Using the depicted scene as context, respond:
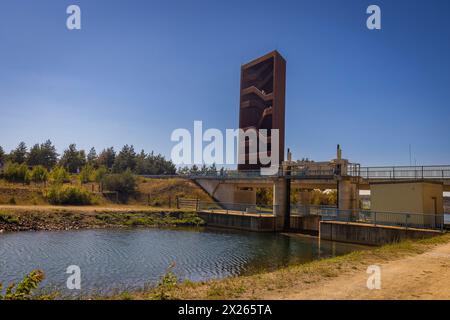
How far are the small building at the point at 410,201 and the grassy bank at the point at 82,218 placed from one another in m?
20.9

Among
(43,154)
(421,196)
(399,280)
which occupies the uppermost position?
(43,154)

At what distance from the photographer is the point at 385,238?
25938 mm

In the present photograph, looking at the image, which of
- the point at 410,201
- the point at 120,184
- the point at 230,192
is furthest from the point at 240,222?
the point at 120,184

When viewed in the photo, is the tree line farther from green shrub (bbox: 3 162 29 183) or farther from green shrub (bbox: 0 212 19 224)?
green shrub (bbox: 0 212 19 224)

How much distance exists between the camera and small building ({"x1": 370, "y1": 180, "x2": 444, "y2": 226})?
25312 millimetres

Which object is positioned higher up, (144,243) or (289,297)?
(289,297)

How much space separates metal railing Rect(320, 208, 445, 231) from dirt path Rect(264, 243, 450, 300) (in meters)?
12.9

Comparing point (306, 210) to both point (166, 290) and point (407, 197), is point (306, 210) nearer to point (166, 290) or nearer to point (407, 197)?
point (407, 197)

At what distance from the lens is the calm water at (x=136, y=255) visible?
15.2 m

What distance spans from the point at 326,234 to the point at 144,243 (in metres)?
15.7

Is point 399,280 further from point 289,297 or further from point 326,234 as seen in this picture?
point 326,234

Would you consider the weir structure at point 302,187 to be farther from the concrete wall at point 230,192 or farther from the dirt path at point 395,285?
the dirt path at point 395,285

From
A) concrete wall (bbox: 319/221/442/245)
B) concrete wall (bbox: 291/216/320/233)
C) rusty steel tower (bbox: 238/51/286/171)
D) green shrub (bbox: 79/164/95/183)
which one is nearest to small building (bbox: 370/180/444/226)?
concrete wall (bbox: 319/221/442/245)

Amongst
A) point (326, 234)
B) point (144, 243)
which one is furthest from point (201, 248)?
point (326, 234)
